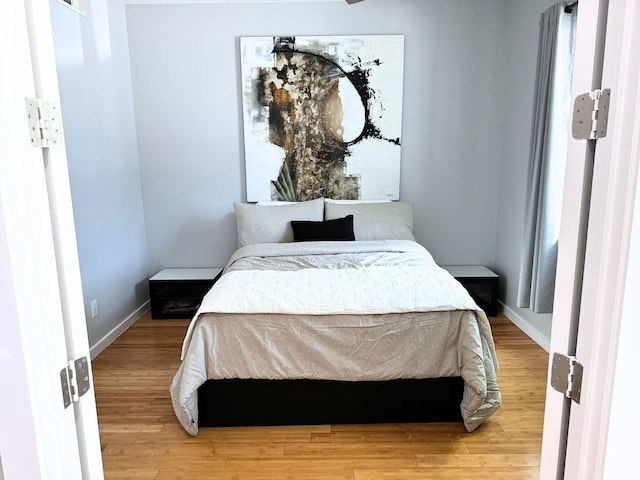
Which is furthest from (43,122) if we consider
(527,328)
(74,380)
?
(527,328)

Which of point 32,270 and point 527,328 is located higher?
point 32,270

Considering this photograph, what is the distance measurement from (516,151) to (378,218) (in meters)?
1.26

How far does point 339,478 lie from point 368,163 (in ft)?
8.86

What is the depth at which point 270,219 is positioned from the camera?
3654mm

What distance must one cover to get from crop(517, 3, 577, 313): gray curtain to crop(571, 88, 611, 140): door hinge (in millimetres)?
2122

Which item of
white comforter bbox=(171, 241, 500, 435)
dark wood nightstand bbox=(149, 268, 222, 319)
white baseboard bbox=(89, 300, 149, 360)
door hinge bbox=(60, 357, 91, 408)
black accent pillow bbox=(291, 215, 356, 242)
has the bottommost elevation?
white baseboard bbox=(89, 300, 149, 360)

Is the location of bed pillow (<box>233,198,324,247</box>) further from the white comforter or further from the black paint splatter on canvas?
the white comforter

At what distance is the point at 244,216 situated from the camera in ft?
12.1

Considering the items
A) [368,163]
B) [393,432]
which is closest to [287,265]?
[393,432]

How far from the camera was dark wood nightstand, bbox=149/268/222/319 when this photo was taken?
12.3 feet

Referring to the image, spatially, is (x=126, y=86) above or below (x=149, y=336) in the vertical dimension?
above

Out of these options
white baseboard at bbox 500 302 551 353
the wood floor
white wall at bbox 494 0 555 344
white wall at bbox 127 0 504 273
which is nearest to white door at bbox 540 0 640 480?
the wood floor

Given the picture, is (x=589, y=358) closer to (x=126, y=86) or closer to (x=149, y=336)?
(x=149, y=336)

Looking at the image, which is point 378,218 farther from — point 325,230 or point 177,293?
point 177,293
